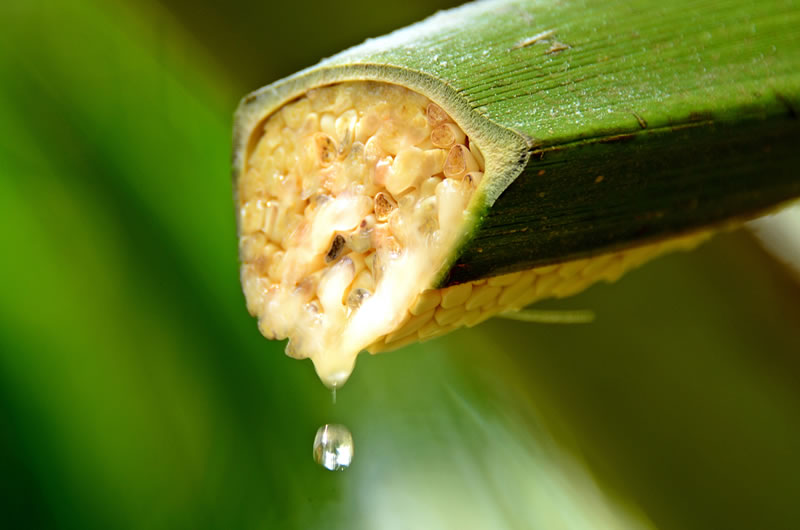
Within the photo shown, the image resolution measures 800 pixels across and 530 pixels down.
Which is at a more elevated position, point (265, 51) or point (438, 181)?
point (265, 51)

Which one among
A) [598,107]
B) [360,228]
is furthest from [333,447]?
[598,107]

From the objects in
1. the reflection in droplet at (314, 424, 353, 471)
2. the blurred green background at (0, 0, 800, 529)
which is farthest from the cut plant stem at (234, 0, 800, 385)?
the blurred green background at (0, 0, 800, 529)

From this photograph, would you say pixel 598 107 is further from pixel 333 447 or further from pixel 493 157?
pixel 333 447

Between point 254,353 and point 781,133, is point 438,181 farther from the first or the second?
point 254,353

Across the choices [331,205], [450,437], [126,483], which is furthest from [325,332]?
[450,437]

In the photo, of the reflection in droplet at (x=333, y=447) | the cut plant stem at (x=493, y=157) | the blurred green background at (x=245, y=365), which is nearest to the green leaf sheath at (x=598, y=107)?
the cut plant stem at (x=493, y=157)

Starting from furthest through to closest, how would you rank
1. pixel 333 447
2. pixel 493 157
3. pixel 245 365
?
pixel 245 365
pixel 333 447
pixel 493 157
